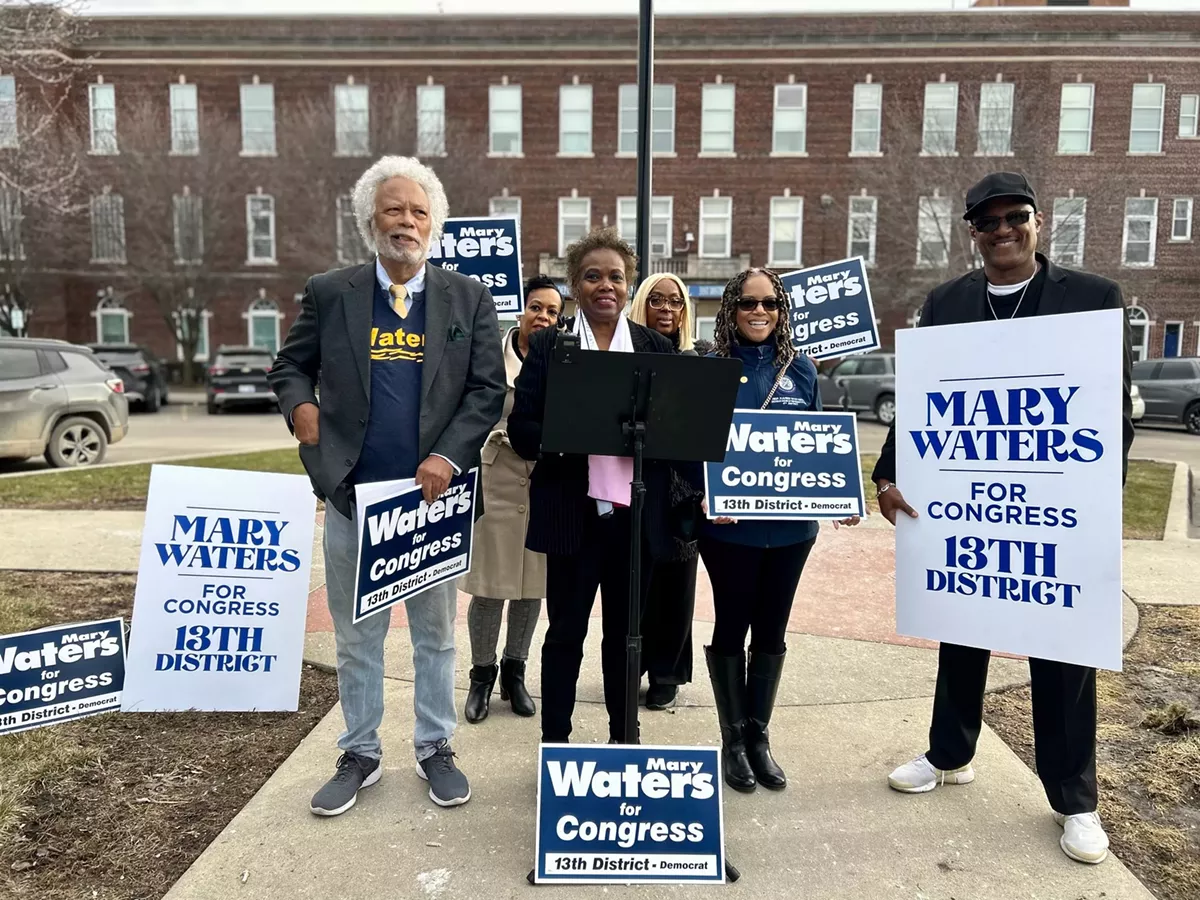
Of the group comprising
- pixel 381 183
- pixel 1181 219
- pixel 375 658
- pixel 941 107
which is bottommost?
pixel 375 658

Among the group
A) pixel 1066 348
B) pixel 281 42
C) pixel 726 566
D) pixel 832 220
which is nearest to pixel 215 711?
pixel 726 566

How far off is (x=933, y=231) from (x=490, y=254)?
2457 centimetres

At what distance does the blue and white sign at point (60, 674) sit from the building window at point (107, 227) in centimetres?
3148

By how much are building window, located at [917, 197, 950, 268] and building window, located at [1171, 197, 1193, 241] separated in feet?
30.6

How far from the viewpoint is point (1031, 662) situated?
112 inches

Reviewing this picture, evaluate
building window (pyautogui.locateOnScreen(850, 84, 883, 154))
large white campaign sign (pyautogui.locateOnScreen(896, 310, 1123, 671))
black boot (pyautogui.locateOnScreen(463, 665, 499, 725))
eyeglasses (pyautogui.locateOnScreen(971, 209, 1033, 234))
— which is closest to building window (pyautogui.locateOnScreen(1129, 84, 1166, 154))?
building window (pyautogui.locateOnScreen(850, 84, 883, 154))

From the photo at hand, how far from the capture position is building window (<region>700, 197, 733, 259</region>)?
3042 cm

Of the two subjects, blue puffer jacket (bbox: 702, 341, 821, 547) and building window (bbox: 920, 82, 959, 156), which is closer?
blue puffer jacket (bbox: 702, 341, 821, 547)

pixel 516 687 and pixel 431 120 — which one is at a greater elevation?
pixel 431 120

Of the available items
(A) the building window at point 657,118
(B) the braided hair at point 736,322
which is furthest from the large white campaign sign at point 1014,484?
(A) the building window at point 657,118

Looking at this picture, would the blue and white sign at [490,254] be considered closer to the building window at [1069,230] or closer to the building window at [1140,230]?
the building window at [1069,230]

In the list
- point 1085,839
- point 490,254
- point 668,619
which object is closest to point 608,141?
point 490,254

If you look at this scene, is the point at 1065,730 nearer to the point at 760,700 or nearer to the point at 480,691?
the point at 760,700

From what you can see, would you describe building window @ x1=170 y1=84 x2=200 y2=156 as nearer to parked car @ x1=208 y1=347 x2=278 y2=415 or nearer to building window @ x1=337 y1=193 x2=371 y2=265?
building window @ x1=337 y1=193 x2=371 y2=265
